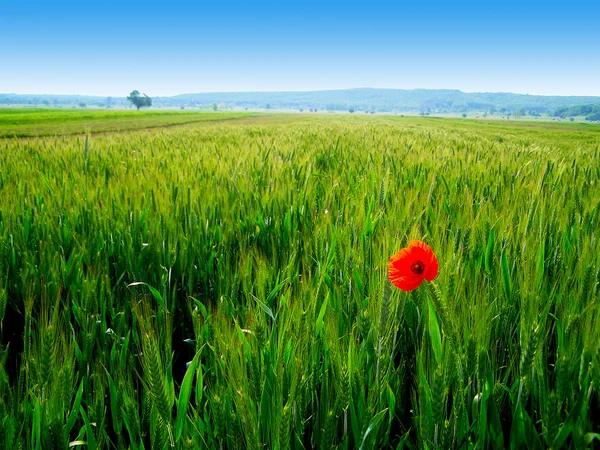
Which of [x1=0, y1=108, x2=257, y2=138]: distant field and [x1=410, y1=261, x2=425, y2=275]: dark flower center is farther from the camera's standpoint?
[x1=0, y1=108, x2=257, y2=138]: distant field

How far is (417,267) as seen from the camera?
0.81 metres

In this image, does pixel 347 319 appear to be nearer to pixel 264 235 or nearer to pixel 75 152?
pixel 264 235

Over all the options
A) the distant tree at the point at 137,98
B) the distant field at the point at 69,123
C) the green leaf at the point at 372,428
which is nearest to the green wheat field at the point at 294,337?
the green leaf at the point at 372,428

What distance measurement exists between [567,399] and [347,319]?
1.55 feet

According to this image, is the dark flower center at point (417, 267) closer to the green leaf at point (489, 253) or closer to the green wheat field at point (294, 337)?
the green wheat field at point (294, 337)

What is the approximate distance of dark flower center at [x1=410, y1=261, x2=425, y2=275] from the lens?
803 millimetres

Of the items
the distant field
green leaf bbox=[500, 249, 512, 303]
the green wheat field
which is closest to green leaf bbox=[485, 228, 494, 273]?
the green wheat field

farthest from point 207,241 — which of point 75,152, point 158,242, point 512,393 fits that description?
point 75,152

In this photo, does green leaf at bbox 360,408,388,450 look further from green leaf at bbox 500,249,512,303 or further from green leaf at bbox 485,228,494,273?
green leaf at bbox 485,228,494,273

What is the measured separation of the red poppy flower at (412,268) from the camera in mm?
791

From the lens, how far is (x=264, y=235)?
1.93 metres

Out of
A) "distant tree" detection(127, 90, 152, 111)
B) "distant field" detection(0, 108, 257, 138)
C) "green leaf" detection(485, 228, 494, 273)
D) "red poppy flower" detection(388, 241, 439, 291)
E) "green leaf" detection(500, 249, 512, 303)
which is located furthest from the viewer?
"distant tree" detection(127, 90, 152, 111)

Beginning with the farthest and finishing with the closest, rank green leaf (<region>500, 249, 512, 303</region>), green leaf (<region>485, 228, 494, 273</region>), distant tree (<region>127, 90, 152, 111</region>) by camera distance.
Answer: distant tree (<region>127, 90, 152, 111</region>)
green leaf (<region>485, 228, 494, 273</region>)
green leaf (<region>500, 249, 512, 303</region>)

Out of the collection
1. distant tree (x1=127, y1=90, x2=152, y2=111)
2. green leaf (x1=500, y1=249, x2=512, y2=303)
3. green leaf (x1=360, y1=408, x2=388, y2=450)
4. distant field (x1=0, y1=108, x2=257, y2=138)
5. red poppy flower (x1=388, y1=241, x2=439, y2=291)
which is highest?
distant tree (x1=127, y1=90, x2=152, y2=111)
